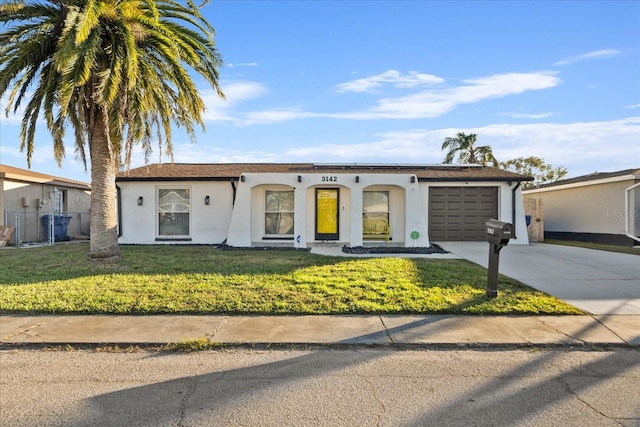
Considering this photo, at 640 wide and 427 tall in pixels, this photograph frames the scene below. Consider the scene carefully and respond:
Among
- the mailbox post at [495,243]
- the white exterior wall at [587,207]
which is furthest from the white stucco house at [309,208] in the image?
the mailbox post at [495,243]

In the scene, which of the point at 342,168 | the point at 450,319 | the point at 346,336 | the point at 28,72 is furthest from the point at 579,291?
the point at 28,72

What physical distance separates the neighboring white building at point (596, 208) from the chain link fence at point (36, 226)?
2321cm

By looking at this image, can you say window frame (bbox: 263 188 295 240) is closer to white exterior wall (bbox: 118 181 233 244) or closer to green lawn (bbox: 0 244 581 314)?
white exterior wall (bbox: 118 181 233 244)

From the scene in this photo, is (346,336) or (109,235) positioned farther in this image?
(109,235)

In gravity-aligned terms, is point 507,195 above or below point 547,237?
above

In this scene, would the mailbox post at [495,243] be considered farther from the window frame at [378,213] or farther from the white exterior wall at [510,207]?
the white exterior wall at [510,207]

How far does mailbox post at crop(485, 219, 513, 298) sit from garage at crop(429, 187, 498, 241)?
910 cm

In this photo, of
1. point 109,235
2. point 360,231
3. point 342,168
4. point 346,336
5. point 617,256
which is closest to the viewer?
point 346,336

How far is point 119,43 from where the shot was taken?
9.59 metres

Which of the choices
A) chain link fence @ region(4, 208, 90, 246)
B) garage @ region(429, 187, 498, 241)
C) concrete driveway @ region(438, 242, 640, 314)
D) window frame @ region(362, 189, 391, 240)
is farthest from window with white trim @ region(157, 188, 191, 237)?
concrete driveway @ region(438, 242, 640, 314)

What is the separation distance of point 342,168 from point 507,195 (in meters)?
6.65

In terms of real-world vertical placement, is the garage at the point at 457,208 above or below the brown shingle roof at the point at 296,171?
below

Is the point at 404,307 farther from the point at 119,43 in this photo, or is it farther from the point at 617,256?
the point at 617,256

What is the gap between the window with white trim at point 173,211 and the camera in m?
15.6
